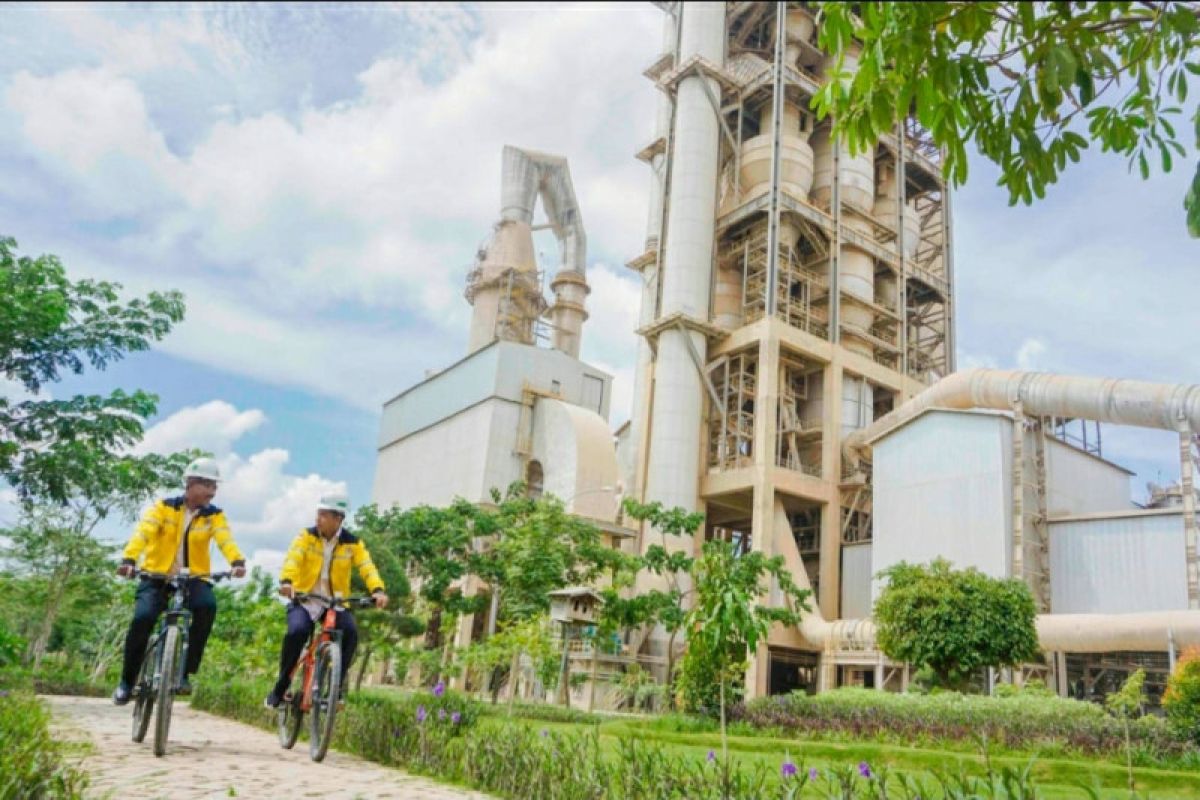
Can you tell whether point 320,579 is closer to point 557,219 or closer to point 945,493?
point 945,493

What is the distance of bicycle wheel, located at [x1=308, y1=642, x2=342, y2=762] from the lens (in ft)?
21.4

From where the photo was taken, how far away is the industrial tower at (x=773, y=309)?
3219 centimetres

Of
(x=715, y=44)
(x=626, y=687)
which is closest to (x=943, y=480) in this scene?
(x=626, y=687)

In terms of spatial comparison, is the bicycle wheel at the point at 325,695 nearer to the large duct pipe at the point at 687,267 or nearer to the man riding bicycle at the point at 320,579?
the man riding bicycle at the point at 320,579

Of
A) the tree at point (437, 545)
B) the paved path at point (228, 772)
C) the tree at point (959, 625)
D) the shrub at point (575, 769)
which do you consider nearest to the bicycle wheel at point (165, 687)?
the paved path at point (228, 772)

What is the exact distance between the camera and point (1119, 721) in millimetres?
13172

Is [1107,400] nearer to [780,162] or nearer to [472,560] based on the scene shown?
[780,162]

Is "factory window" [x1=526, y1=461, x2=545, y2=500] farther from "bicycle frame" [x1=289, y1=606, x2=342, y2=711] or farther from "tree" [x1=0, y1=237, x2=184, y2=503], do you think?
"bicycle frame" [x1=289, y1=606, x2=342, y2=711]

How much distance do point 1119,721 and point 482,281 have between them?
36.0 metres

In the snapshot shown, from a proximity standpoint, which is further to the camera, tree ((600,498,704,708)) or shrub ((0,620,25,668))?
tree ((600,498,704,708))

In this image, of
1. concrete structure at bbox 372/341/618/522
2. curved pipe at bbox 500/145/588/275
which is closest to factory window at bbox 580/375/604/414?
concrete structure at bbox 372/341/618/522

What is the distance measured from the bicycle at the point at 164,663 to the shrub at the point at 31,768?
834 millimetres

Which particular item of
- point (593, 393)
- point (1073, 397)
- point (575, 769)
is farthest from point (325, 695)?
point (593, 393)

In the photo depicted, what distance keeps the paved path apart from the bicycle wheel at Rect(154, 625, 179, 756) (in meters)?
0.13
